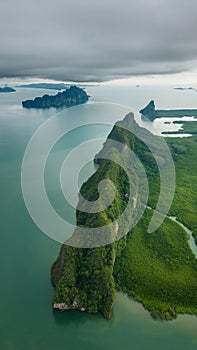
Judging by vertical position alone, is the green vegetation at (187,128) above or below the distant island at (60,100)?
below

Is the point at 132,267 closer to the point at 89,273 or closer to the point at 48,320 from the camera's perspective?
the point at 89,273

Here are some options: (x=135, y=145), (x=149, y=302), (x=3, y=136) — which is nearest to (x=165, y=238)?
(x=149, y=302)

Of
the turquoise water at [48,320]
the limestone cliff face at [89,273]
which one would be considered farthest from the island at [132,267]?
the turquoise water at [48,320]

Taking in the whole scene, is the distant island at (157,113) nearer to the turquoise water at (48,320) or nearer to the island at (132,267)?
the island at (132,267)

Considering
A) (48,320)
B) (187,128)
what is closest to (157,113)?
(187,128)

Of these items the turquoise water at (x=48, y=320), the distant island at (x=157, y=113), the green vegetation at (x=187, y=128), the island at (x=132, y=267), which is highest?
the distant island at (x=157, y=113)

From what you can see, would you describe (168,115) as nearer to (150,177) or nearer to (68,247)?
(150,177)
